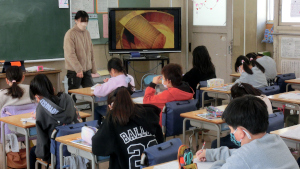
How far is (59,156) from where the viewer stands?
347 centimetres

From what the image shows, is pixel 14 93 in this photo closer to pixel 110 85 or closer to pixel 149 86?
pixel 110 85

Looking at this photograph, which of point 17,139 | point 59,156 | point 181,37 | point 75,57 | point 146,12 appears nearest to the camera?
point 59,156

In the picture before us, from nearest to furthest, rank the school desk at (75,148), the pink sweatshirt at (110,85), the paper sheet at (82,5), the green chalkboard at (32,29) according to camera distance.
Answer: the school desk at (75,148) < the pink sweatshirt at (110,85) < the green chalkboard at (32,29) < the paper sheet at (82,5)

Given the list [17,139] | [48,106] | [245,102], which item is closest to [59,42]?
[17,139]

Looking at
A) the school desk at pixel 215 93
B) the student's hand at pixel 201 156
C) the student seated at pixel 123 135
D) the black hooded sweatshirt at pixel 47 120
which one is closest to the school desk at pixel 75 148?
the student seated at pixel 123 135

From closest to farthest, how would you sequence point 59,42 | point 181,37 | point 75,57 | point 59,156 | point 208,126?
point 59,156 < point 208,126 < point 75,57 < point 59,42 < point 181,37

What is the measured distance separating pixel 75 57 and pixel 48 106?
281 centimetres

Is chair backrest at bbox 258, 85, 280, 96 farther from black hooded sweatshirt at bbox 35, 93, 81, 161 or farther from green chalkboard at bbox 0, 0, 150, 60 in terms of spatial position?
green chalkboard at bbox 0, 0, 150, 60

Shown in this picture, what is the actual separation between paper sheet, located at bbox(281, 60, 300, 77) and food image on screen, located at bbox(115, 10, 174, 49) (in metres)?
2.26

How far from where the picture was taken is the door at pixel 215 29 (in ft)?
26.5

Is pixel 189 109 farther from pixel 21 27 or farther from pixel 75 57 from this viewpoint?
pixel 21 27

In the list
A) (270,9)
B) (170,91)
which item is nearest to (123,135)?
(170,91)

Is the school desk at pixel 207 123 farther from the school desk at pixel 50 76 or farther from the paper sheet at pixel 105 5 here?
the paper sheet at pixel 105 5

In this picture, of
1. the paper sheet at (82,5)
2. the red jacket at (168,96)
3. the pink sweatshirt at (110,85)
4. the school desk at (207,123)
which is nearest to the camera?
the school desk at (207,123)
